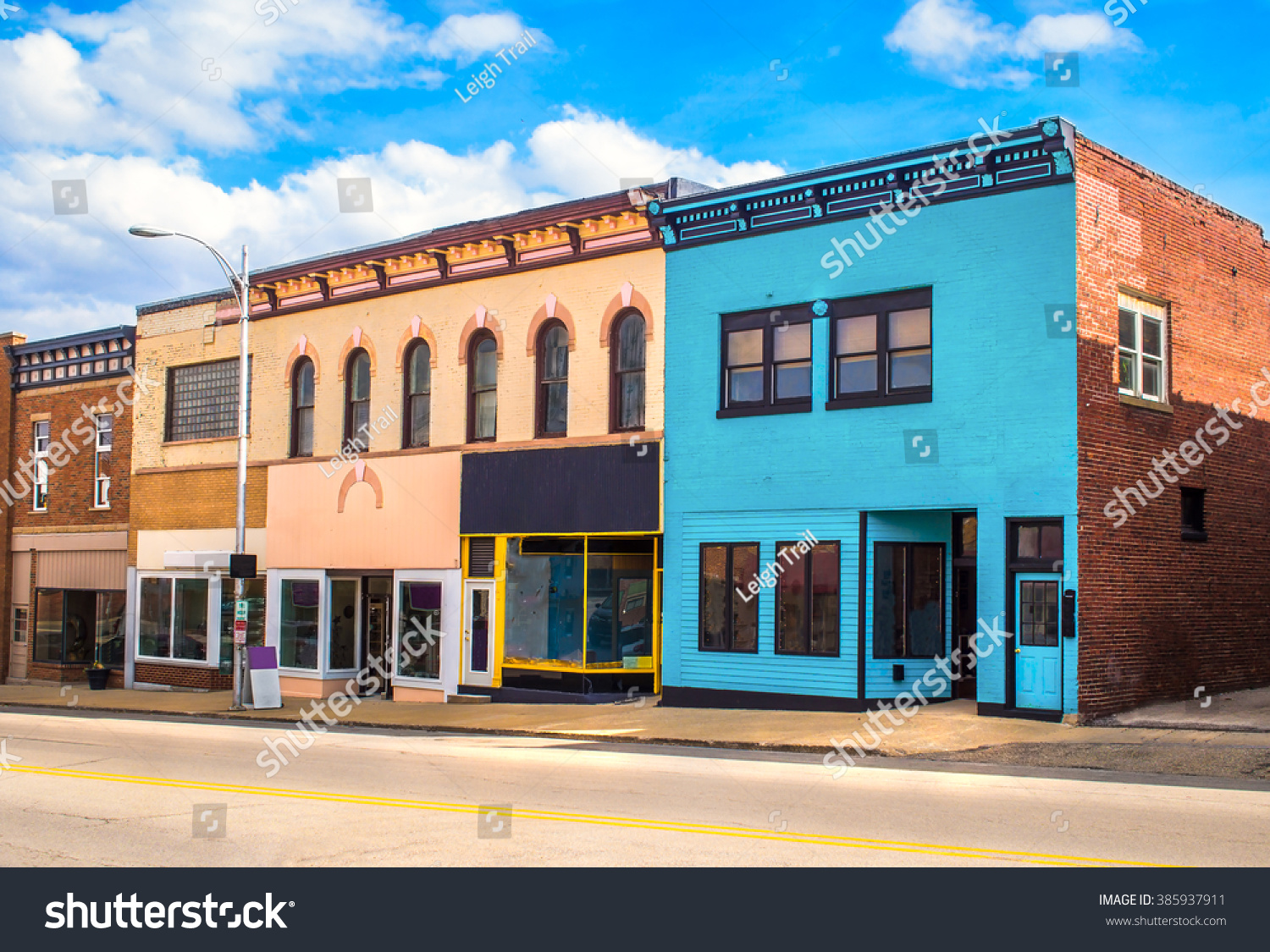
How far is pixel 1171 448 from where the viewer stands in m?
20.3

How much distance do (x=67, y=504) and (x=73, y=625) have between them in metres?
3.18

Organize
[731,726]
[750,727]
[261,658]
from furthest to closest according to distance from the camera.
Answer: [261,658] → [731,726] → [750,727]

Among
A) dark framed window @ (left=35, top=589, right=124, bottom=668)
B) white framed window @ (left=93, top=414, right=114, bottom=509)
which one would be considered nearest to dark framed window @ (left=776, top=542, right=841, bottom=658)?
dark framed window @ (left=35, top=589, right=124, bottom=668)

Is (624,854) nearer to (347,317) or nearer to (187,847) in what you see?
(187,847)

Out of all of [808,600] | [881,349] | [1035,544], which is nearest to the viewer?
[1035,544]

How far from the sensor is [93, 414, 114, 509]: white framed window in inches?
1316

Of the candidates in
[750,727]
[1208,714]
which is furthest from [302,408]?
[1208,714]

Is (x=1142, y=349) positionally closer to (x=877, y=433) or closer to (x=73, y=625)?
(x=877, y=433)

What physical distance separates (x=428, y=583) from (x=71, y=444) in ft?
46.4

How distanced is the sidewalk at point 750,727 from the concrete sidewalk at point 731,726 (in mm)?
13

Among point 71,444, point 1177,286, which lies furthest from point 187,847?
point 71,444

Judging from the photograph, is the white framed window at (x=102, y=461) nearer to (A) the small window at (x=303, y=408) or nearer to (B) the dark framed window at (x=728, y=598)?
(A) the small window at (x=303, y=408)

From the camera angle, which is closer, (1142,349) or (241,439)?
(1142,349)

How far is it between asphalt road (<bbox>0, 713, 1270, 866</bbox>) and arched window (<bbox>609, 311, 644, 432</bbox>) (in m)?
7.92
